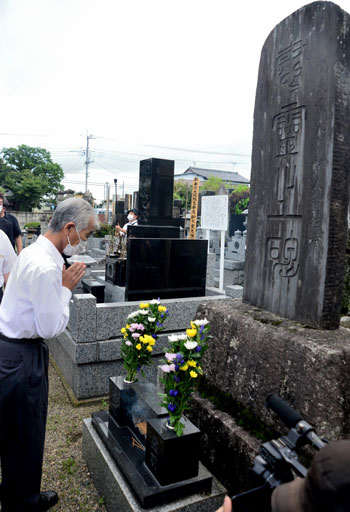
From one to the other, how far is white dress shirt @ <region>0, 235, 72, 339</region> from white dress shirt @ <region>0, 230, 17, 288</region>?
1676 mm

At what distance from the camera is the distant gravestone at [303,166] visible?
2232 millimetres

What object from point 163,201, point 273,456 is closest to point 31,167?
point 163,201

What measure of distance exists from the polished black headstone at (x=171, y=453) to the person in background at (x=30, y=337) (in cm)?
72

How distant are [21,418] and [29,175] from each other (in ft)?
130

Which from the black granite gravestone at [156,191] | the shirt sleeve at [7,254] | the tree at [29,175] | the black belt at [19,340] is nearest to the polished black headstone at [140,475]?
the black belt at [19,340]

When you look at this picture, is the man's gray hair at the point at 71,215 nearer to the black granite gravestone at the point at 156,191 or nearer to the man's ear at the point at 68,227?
the man's ear at the point at 68,227

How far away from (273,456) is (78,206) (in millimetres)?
1699

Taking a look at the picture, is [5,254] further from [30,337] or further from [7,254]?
[30,337]

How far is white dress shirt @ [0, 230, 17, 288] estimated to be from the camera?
12.1 feet

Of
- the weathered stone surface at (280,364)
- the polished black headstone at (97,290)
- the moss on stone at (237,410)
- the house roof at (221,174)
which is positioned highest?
the house roof at (221,174)

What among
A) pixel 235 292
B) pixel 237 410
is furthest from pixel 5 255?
pixel 235 292

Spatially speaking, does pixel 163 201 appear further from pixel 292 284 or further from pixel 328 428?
pixel 328 428

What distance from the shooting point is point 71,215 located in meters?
2.23

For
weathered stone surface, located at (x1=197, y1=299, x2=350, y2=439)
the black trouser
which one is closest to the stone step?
weathered stone surface, located at (x1=197, y1=299, x2=350, y2=439)
